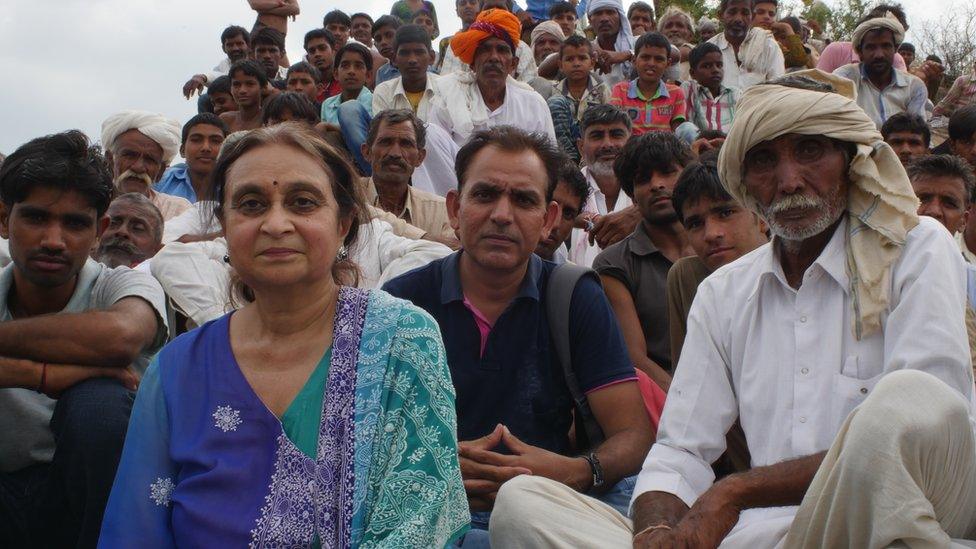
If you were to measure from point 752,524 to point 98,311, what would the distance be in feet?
8.22

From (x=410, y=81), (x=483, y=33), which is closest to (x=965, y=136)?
(x=483, y=33)

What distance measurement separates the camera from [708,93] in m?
10.5

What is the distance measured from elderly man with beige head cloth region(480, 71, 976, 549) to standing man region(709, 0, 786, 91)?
27.3 ft

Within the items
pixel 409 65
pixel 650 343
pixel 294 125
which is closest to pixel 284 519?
pixel 294 125

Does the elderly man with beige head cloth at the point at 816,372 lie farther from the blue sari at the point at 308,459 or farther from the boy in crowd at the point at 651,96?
the boy in crowd at the point at 651,96

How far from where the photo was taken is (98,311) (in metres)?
3.77

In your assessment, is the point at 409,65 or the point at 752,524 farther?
the point at 409,65

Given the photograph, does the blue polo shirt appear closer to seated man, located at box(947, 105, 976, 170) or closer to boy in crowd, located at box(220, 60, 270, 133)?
seated man, located at box(947, 105, 976, 170)

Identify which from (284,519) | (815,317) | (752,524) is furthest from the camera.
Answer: (815,317)

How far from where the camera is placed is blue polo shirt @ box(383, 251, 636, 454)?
3.68 meters

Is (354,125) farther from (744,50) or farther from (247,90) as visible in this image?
(744,50)

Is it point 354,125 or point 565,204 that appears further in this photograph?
point 354,125

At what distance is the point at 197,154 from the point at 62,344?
475cm

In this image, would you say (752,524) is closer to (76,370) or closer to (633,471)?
(633,471)
